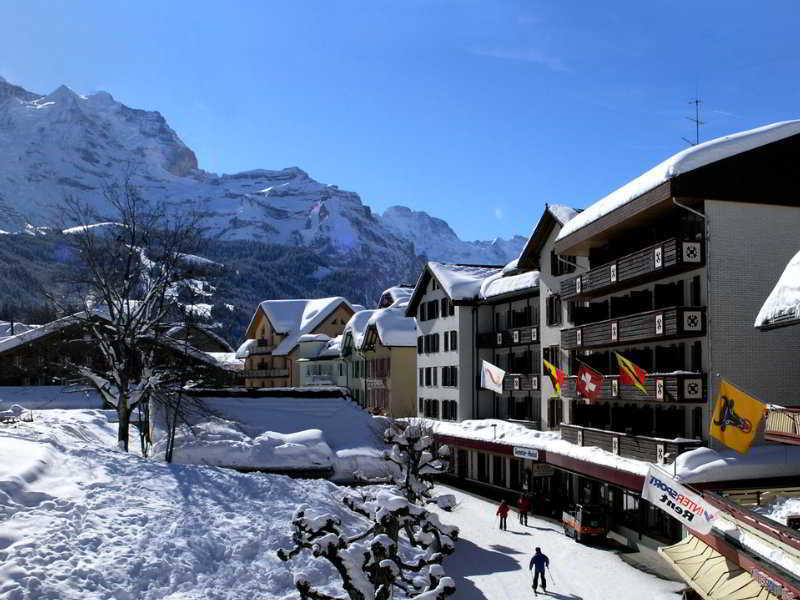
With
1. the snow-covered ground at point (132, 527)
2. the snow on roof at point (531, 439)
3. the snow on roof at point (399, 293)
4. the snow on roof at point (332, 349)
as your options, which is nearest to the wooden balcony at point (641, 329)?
the snow on roof at point (531, 439)

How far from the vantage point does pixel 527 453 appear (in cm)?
3841

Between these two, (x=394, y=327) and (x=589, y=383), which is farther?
(x=394, y=327)

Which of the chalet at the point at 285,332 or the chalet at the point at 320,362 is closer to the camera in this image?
the chalet at the point at 320,362

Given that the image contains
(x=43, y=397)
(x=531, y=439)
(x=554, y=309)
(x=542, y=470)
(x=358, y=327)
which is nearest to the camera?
(x=542, y=470)

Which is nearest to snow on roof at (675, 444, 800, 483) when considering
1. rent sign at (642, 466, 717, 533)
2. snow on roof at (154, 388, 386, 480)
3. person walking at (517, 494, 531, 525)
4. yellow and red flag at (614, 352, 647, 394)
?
rent sign at (642, 466, 717, 533)

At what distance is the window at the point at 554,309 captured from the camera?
42156 millimetres

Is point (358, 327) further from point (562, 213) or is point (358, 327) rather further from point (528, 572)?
point (528, 572)

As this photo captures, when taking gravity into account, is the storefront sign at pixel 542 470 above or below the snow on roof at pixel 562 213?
below

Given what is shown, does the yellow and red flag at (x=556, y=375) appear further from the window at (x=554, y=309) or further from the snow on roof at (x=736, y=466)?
the snow on roof at (x=736, y=466)

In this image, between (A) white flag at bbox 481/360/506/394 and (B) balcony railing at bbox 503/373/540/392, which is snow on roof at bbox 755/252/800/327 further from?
(B) balcony railing at bbox 503/373/540/392

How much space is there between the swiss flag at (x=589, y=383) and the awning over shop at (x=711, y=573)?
964cm

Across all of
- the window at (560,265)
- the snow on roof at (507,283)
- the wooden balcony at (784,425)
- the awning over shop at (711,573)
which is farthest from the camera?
the snow on roof at (507,283)

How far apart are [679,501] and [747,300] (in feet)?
29.4

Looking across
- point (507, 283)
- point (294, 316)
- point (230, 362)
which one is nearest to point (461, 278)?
point (507, 283)
